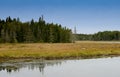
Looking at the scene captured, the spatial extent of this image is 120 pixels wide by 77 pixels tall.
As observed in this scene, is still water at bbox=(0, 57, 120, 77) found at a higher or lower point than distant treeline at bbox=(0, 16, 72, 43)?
lower

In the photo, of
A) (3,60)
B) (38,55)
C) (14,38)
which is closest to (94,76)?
(3,60)

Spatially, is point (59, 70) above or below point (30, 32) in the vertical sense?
below

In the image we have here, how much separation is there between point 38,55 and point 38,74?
18.9 meters

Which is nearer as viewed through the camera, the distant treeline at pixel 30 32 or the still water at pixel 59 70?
the still water at pixel 59 70

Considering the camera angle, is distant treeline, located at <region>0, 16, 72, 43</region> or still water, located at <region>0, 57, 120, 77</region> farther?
distant treeline, located at <region>0, 16, 72, 43</region>

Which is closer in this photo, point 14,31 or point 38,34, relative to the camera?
point 14,31

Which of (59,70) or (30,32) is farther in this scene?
(30,32)

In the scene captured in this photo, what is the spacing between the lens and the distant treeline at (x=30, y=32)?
4678 inches

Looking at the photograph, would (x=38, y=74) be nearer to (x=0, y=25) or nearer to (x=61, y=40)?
(x=0, y=25)

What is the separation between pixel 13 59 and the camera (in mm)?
43125

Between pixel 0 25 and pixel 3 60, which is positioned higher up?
pixel 0 25

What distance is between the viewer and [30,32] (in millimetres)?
122312

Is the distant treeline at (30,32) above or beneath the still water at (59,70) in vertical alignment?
above

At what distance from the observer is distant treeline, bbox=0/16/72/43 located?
118812 millimetres
